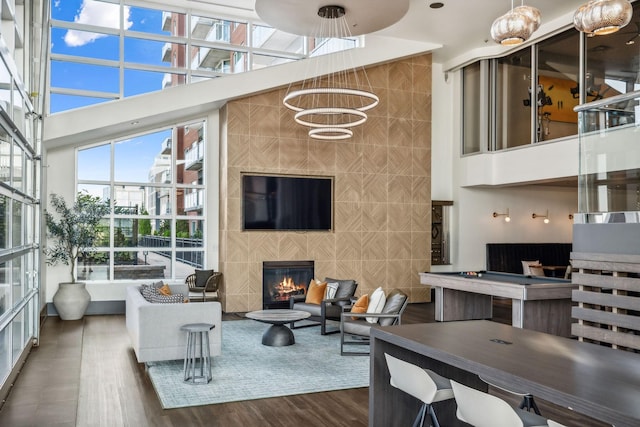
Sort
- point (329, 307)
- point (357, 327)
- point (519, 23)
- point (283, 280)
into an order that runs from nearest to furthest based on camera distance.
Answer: point (519, 23) < point (357, 327) < point (329, 307) < point (283, 280)

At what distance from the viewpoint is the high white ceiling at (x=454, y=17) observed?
407 inches

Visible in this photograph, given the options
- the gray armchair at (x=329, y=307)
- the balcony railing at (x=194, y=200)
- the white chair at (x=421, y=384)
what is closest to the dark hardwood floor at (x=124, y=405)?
the white chair at (x=421, y=384)

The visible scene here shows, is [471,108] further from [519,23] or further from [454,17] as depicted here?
[519,23]

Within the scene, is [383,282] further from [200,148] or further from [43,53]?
[43,53]

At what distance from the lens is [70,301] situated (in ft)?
33.3

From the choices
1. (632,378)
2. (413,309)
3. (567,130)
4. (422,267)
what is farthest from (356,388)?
(567,130)

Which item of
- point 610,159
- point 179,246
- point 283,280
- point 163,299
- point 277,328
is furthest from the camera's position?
point 179,246

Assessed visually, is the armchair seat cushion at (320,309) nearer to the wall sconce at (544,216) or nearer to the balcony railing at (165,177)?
the balcony railing at (165,177)

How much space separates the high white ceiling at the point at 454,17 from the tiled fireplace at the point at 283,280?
17.0 feet

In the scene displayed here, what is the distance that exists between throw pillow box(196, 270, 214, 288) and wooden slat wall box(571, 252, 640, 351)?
22.8 ft

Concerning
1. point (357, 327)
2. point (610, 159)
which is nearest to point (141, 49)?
point (357, 327)

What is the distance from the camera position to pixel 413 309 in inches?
464

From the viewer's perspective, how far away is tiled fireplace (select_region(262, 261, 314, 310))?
11.4m

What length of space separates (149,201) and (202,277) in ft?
6.34
